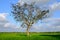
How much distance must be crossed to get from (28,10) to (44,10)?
5.54 m

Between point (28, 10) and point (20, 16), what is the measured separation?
3.57m

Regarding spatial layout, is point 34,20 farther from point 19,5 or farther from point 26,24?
point 19,5

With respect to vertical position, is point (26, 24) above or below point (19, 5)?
below

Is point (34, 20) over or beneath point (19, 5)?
beneath

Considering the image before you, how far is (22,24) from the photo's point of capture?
70312 millimetres

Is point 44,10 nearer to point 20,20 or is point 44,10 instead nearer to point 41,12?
point 41,12

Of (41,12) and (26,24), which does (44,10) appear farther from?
(26,24)

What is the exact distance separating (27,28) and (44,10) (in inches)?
337

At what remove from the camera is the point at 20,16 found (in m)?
70.9

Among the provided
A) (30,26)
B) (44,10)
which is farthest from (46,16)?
(30,26)

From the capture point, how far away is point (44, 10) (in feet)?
229

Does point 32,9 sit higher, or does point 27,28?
point 32,9

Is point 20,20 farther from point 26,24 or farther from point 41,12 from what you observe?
point 41,12

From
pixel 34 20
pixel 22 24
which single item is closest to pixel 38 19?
pixel 34 20
